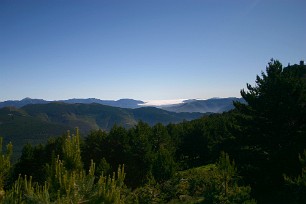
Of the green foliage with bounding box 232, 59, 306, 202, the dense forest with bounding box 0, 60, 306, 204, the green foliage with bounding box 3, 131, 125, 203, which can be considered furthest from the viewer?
the green foliage with bounding box 232, 59, 306, 202

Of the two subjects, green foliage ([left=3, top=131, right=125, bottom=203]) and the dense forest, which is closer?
green foliage ([left=3, top=131, right=125, bottom=203])

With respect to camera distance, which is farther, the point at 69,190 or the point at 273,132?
the point at 273,132

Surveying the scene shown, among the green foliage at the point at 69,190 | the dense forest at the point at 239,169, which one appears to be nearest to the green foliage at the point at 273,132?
the dense forest at the point at 239,169

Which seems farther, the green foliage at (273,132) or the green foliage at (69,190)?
the green foliage at (273,132)

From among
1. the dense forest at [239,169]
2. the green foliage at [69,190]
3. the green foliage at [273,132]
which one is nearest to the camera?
the green foliage at [69,190]

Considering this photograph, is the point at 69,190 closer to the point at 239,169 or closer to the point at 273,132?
the point at 239,169

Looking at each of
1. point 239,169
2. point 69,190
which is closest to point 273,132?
point 239,169

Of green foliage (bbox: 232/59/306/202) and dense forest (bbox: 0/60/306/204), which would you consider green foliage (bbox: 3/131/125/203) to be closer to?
dense forest (bbox: 0/60/306/204)

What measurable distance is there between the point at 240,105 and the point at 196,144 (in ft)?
132

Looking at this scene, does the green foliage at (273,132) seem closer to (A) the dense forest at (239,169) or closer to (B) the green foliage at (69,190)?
(A) the dense forest at (239,169)

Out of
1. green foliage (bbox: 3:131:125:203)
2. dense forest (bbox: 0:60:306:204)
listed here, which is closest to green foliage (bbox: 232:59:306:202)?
dense forest (bbox: 0:60:306:204)

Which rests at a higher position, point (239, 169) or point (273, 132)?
point (273, 132)

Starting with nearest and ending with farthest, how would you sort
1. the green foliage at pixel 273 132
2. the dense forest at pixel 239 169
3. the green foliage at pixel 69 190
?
1. the green foliage at pixel 69 190
2. the dense forest at pixel 239 169
3. the green foliage at pixel 273 132

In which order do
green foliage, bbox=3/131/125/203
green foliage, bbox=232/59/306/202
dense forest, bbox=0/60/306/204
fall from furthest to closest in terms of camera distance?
green foliage, bbox=232/59/306/202, dense forest, bbox=0/60/306/204, green foliage, bbox=3/131/125/203
